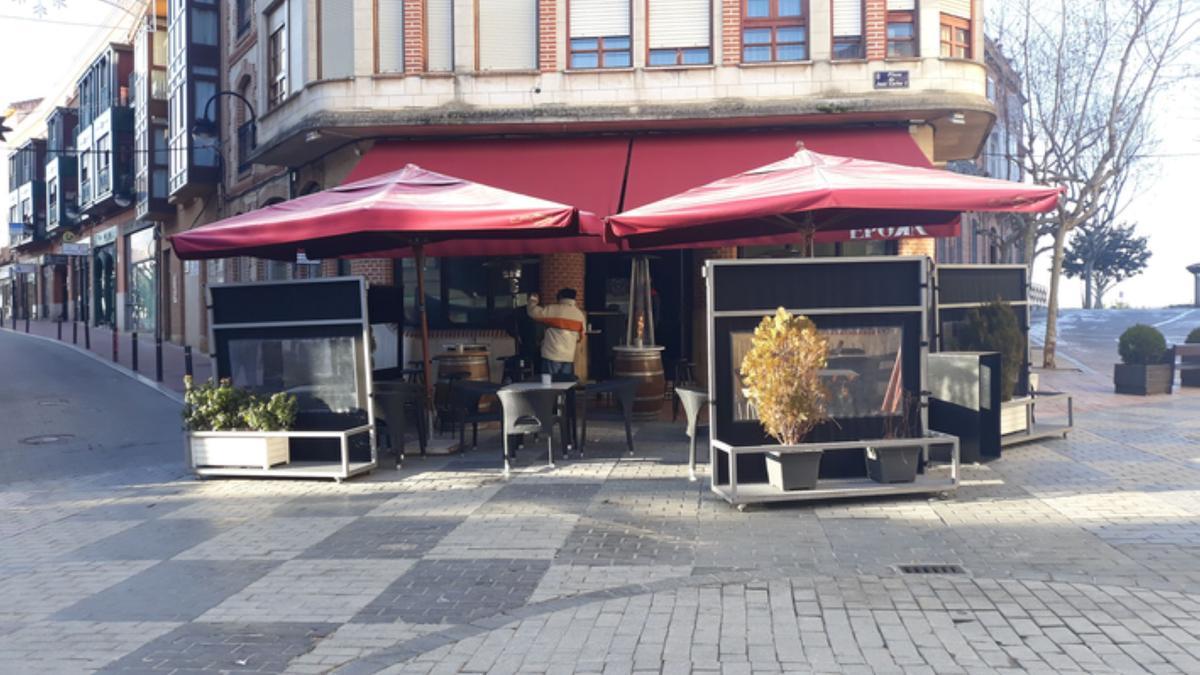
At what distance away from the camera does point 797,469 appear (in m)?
7.27

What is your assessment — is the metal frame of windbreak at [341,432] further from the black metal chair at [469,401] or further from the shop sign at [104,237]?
the shop sign at [104,237]


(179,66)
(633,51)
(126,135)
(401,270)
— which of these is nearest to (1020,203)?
(633,51)

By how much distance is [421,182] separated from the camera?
945 centimetres

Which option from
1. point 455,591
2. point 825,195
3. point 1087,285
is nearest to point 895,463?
point 825,195

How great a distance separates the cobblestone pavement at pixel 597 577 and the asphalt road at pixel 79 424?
1.73m

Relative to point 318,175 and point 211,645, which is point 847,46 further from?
point 211,645

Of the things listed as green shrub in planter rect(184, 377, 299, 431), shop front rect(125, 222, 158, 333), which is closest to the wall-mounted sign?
green shrub in planter rect(184, 377, 299, 431)

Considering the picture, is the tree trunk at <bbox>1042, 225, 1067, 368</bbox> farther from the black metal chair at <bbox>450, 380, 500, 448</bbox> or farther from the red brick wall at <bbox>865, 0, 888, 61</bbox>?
the black metal chair at <bbox>450, 380, 500, 448</bbox>

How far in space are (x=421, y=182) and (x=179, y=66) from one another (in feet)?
64.8

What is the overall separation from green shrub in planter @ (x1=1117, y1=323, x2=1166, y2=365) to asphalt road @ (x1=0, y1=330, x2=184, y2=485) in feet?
46.3

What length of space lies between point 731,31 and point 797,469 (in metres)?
8.10

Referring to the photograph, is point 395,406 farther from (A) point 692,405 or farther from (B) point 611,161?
(B) point 611,161

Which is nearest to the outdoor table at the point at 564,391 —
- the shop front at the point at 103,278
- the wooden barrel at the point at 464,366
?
the wooden barrel at the point at 464,366

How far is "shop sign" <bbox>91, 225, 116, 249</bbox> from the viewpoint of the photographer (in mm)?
40184
